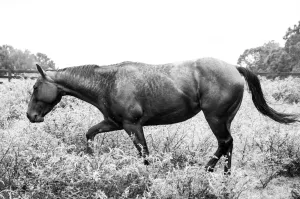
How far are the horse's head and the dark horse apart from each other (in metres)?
0.14

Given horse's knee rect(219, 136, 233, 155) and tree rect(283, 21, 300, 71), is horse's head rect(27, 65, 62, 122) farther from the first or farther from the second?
tree rect(283, 21, 300, 71)

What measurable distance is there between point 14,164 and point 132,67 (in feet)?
6.45

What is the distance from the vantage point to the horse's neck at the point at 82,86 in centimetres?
426

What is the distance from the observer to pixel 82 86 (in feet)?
14.3

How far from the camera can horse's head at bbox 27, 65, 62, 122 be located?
173 inches

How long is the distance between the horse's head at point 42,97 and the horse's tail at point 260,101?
2.79 meters

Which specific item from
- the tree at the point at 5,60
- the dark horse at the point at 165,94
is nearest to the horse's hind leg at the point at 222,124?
the dark horse at the point at 165,94

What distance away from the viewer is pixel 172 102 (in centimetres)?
407

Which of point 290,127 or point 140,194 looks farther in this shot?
point 290,127

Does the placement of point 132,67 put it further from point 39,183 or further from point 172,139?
point 39,183

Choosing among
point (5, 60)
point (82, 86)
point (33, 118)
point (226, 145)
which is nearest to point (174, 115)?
point (226, 145)

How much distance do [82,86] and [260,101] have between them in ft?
8.89

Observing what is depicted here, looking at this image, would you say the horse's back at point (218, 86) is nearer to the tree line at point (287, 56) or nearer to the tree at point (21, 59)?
the tree line at point (287, 56)

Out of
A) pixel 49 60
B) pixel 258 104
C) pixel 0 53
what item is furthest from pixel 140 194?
pixel 49 60
